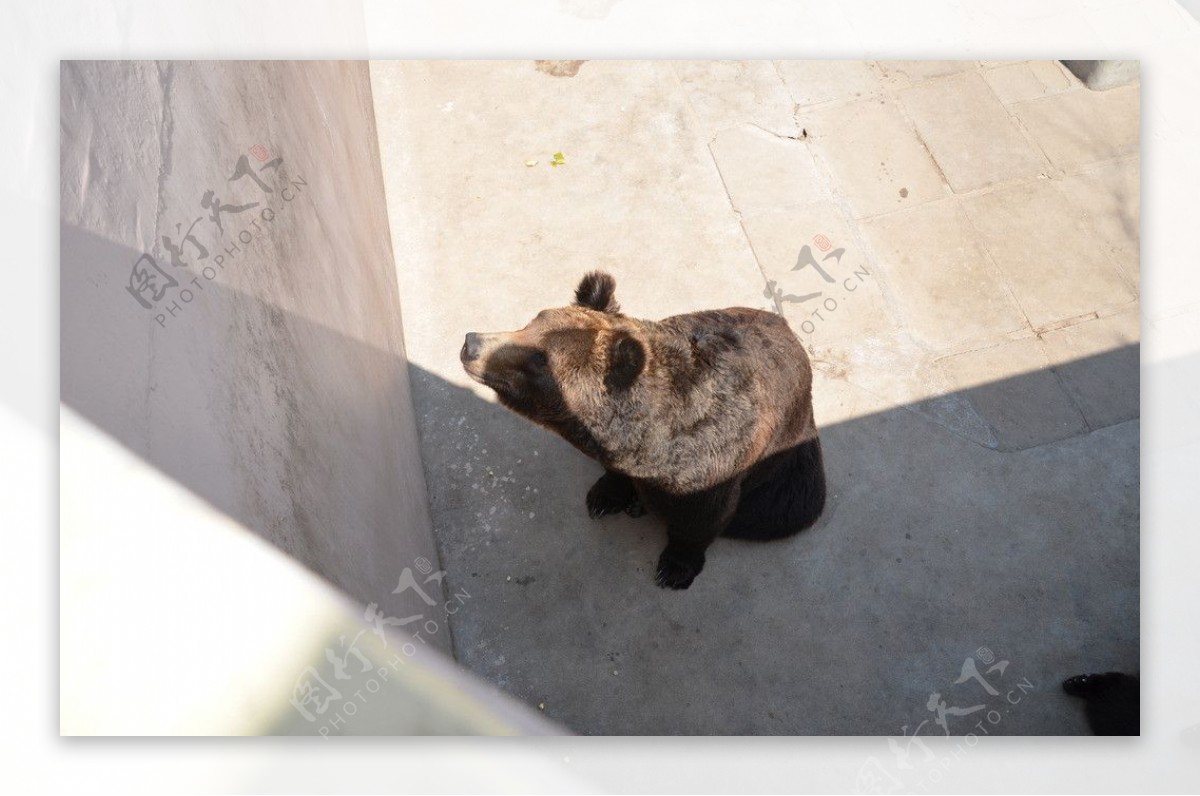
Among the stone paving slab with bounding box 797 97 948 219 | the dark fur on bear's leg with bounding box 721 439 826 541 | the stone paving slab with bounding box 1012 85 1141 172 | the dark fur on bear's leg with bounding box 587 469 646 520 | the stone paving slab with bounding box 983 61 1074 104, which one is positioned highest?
the stone paving slab with bounding box 983 61 1074 104

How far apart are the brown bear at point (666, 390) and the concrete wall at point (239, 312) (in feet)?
2.28

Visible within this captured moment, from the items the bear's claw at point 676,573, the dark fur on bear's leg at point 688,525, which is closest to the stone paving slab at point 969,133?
the dark fur on bear's leg at point 688,525

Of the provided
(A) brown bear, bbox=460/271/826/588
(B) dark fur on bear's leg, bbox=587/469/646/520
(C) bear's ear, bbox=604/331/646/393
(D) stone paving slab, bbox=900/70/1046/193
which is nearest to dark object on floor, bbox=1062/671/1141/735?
(A) brown bear, bbox=460/271/826/588

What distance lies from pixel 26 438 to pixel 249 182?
4.15ft

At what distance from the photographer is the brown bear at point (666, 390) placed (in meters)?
3.29

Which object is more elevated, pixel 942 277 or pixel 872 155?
pixel 872 155

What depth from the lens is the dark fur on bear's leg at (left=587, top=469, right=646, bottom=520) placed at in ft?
14.3

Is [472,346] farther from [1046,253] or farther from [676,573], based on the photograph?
[1046,253]

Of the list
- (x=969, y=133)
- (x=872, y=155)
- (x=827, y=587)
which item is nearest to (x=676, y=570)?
(x=827, y=587)

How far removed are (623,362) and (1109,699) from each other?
2866mm

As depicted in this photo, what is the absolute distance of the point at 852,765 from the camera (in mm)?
3008

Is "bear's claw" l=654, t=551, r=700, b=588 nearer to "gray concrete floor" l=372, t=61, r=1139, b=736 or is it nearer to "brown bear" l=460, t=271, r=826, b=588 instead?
"gray concrete floor" l=372, t=61, r=1139, b=736

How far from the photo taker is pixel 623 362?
318 centimetres

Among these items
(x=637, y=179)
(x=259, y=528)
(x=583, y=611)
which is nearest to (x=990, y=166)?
→ (x=637, y=179)
